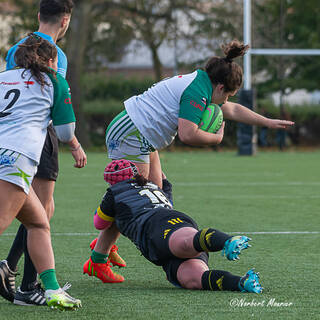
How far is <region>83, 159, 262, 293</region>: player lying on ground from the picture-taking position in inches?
187

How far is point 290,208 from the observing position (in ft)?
32.0

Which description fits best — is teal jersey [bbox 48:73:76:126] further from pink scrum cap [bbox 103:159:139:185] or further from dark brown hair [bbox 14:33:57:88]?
pink scrum cap [bbox 103:159:139:185]

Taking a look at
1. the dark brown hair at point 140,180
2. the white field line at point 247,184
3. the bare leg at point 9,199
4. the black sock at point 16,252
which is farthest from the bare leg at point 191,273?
the white field line at point 247,184

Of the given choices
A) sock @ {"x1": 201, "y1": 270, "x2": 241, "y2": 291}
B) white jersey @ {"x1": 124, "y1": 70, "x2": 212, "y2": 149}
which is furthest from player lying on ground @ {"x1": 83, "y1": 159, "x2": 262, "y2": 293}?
white jersey @ {"x1": 124, "y1": 70, "x2": 212, "y2": 149}

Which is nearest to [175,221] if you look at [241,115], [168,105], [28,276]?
[168,105]

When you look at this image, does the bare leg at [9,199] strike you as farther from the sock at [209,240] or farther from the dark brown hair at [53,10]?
the dark brown hair at [53,10]

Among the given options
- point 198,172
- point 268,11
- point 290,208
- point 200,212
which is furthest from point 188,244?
point 268,11

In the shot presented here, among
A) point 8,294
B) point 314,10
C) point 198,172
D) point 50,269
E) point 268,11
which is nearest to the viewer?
point 50,269

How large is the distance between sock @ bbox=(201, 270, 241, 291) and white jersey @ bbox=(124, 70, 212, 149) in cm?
106

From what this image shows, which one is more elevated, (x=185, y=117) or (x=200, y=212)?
(x=185, y=117)

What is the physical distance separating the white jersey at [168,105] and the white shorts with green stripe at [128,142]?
0.14 feet

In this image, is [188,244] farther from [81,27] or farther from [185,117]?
[81,27]

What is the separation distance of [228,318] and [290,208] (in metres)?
5.77

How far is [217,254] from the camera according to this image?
6.44m
